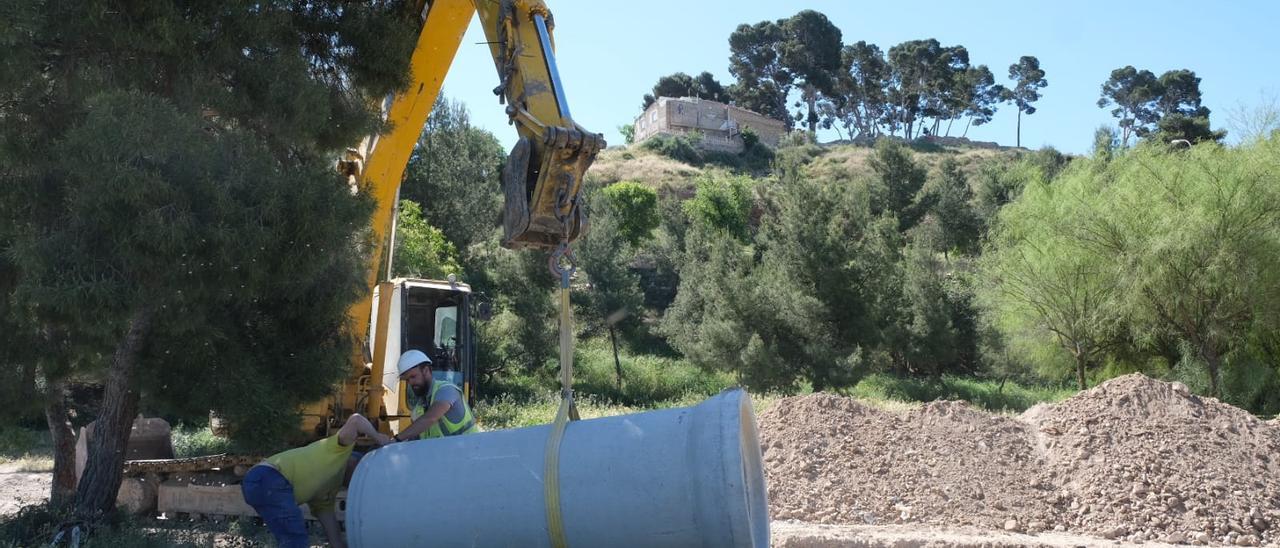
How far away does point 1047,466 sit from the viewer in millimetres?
11398

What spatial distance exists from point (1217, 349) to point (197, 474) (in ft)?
64.6

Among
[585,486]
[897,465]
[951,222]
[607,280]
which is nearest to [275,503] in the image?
[585,486]

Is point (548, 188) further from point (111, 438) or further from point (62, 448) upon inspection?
point (62, 448)

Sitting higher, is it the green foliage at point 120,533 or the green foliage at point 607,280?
the green foliage at point 607,280

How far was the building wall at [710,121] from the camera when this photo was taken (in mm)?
90000

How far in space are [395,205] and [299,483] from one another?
316cm

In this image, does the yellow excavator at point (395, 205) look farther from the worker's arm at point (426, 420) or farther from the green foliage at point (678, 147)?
the green foliage at point (678, 147)

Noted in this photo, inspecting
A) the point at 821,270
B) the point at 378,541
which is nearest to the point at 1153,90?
the point at 821,270

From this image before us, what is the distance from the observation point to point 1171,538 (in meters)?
9.88

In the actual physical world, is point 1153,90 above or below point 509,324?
A: above

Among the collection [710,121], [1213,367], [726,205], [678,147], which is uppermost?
[710,121]

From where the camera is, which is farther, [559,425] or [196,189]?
[196,189]

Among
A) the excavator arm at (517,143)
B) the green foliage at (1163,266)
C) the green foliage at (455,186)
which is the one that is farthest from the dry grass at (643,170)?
the excavator arm at (517,143)

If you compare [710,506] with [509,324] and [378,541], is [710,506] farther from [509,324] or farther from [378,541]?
[509,324]
